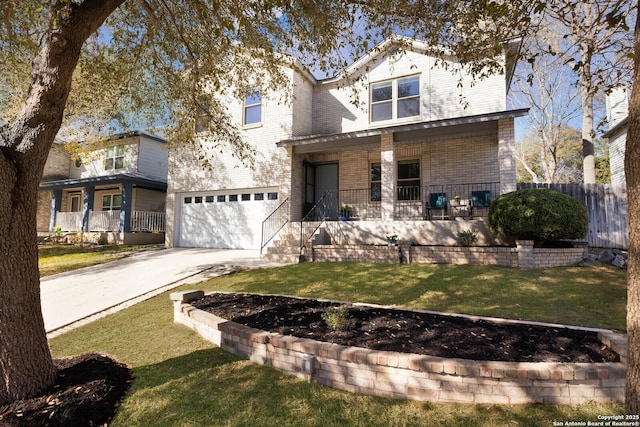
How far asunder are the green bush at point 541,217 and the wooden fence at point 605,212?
268cm

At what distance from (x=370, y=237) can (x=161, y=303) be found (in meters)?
6.79

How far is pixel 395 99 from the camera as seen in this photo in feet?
42.9

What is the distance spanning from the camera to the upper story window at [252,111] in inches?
555

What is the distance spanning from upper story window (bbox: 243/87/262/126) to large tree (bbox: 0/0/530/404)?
360cm

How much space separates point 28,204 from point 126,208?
51.2 feet

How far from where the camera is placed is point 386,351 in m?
3.21

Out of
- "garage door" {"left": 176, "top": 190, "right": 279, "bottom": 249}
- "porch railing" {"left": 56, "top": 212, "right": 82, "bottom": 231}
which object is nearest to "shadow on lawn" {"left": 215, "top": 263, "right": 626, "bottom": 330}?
"garage door" {"left": 176, "top": 190, "right": 279, "bottom": 249}

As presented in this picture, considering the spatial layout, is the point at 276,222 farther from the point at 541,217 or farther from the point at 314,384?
the point at 314,384

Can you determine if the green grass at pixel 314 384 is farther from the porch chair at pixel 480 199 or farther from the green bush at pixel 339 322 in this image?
the porch chair at pixel 480 199

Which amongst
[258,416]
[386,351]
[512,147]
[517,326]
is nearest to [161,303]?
[258,416]

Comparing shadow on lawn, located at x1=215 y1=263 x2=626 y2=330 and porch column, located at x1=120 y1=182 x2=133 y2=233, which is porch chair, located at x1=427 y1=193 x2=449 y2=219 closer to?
shadow on lawn, located at x1=215 y1=263 x2=626 y2=330

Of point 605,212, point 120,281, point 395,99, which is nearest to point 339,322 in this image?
point 120,281

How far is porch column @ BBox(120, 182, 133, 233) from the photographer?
16703 millimetres

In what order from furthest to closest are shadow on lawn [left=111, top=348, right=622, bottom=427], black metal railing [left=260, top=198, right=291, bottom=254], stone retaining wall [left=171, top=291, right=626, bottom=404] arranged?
1. black metal railing [left=260, top=198, right=291, bottom=254]
2. stone retaining wall [left=171, top=291, right=626, bottom=404]
3. shadow on lawn [left=111, top=348, right=622, bottom=427]
